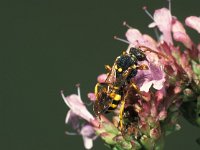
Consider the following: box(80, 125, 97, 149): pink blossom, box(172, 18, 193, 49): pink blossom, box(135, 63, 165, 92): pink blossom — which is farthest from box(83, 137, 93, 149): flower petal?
box(172, 18, 193, 49): pink blossom

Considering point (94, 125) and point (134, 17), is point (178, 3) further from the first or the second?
point (94, 125)

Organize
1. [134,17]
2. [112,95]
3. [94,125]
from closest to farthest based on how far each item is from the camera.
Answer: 1. [112,95]
2. [94,125]
3. [134,17]

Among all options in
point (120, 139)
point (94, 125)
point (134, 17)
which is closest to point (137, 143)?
point (120, 139)

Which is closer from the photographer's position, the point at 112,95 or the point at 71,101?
the point at 112,95

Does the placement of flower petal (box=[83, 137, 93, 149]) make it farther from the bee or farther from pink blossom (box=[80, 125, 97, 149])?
the bee

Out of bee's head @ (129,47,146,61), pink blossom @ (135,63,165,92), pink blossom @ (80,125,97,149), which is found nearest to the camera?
pink blossom @ (135,63,165,92)

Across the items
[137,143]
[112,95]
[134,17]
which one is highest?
[134,17]
